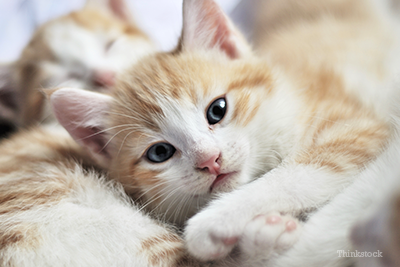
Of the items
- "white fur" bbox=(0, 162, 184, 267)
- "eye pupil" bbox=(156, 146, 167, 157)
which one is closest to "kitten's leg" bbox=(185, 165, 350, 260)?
"white fur" bbox=(0, 162, 184, 267)

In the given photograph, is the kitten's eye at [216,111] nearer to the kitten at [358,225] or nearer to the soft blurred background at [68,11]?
the kitten at [358,225]

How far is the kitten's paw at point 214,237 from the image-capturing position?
0.72 metres

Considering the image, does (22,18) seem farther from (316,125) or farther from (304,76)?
(316,125)

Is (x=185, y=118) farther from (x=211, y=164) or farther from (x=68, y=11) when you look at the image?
(x=68, y=11)

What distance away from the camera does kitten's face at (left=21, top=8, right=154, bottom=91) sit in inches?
60.1

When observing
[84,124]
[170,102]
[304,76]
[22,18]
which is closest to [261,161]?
[170,102]

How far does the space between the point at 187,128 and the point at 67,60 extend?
0.93 m

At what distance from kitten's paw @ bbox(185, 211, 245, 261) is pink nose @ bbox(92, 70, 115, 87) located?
0.95 meters

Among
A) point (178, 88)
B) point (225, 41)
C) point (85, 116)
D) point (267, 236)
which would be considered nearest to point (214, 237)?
point (267, 236)

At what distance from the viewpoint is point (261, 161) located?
3.21ft

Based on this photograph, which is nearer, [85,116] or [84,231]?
[84,231]

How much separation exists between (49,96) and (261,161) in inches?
25.3

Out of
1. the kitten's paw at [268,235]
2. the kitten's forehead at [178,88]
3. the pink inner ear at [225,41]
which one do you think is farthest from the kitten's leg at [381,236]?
the pink inner ear at [225,41]

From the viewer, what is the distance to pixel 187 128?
0.90 m
